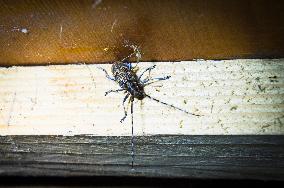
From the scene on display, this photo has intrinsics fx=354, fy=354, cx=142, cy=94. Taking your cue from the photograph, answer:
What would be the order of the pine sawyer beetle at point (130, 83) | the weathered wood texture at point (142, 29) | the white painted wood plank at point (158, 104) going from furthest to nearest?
the pine sawyer beetle at point (130, 83)
the white painted wood plank at point (158, 104)
the weathered wood texture at point (142, 29)

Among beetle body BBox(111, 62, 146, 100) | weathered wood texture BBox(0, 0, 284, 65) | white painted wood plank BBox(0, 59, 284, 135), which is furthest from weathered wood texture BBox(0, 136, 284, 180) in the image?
weathered wood texture BBox(0, 0, 284, 65)

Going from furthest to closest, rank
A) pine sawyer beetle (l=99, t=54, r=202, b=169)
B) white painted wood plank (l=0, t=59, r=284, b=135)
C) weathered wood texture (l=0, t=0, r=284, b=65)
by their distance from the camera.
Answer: pine sawyer beetle (l=99, t=54, r=202, b=169) < white painted wood plank (l=0, t=59, r=284, b=135) < weathered wood texture (l=0, t=0, r=284, b=65)

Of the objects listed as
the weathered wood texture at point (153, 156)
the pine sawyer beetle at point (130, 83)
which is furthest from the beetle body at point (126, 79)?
the weathered wood texture at point (153, 156)

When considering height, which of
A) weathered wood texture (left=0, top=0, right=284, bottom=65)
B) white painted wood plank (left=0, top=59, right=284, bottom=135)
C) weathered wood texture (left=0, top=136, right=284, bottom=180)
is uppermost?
weathered wood texture (left=0, top=0, right=284, bottom=65)

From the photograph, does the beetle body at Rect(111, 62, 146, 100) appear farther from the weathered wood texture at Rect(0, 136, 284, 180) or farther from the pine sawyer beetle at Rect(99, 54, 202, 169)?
the weathered wood texture at Rect(0, 136, 284, 180)

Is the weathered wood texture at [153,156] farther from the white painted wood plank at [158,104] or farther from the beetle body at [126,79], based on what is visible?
the beetle body at [126,79]

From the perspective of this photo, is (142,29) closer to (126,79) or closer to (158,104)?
(158,104)

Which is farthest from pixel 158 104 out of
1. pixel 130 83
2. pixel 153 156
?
pixel 130 83
